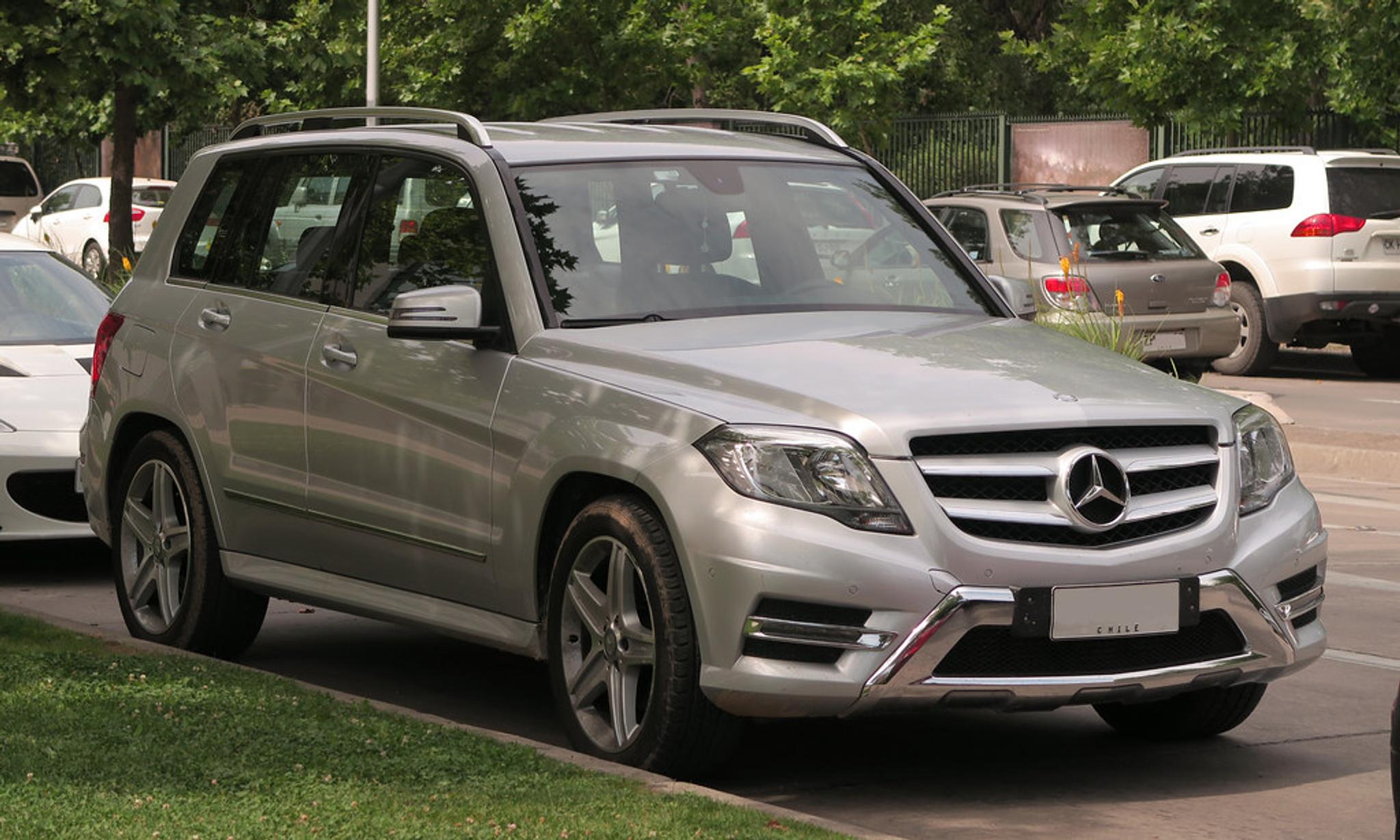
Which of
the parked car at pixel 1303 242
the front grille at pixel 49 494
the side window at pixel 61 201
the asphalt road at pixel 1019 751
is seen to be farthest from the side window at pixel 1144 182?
the side window at pixel 61 201

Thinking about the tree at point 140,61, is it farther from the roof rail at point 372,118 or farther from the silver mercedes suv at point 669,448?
the silver mercedes suv at point 669,448

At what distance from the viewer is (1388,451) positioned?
47.0 ft

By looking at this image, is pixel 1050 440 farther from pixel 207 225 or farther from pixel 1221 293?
pixel 1221 293

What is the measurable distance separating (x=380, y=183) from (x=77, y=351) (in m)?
4.06

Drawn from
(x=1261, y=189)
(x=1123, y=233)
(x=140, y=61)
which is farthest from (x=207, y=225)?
(x=1261, y=189)

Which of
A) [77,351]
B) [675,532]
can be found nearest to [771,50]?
[77,351]

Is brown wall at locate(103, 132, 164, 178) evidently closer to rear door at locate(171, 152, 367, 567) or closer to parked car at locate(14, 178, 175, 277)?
parked car at locate(14, 178, 175, 277)

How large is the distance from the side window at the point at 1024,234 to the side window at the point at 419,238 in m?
10.9

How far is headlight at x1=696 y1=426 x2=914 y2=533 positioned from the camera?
5648mm

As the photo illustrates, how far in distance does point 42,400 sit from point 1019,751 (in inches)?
211

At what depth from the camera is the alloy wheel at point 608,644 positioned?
602 centimetres

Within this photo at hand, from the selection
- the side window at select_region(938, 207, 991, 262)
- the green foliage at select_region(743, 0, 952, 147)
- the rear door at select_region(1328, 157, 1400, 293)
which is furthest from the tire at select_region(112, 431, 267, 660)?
the green foliage at select_region(743, 0, 952, 147)

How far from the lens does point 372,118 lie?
Result: 26.2 feet

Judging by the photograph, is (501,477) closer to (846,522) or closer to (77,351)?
(846,522)
